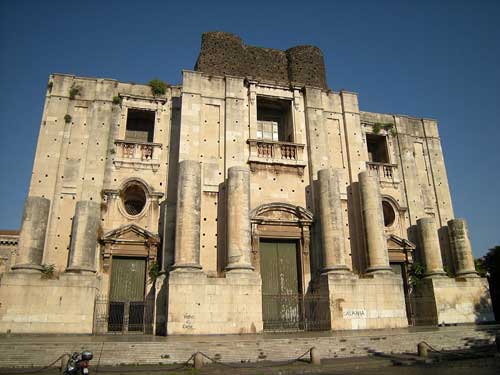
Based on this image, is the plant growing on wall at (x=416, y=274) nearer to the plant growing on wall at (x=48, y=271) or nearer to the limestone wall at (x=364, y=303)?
the limestone wall at (x=364, y=303)

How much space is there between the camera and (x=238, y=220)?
47.9ft

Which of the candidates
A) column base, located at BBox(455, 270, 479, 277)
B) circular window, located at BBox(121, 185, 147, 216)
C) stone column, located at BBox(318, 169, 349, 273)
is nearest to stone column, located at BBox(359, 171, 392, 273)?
stone column, located at BBox(318, 169, 349, 273)

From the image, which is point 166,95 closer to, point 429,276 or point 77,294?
point 77,294

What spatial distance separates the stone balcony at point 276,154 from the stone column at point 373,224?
287cm

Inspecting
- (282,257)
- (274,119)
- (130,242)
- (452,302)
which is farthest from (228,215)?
(452,302)

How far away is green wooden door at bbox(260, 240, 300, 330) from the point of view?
1484 centimetres

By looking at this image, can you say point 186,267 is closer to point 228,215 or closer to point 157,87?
point 228,215

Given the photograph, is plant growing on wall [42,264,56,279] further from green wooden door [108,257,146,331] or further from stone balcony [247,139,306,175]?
stone balcony [247,139,306,175]

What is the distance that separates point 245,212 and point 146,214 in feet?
14.0

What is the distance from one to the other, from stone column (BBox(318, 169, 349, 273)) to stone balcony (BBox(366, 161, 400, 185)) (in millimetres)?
3942

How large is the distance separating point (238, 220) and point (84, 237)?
18.9ft

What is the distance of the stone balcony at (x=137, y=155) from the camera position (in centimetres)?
1656

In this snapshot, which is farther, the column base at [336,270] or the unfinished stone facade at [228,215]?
the column base at [336,270]

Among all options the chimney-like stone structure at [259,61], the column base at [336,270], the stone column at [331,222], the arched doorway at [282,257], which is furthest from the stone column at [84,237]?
the stone column at [331,222]
